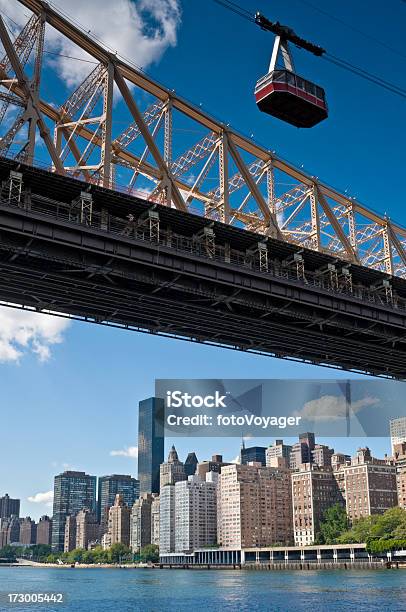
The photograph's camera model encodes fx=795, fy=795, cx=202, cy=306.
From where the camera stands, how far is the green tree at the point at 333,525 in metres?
184

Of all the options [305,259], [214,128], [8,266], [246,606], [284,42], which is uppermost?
[214,128]

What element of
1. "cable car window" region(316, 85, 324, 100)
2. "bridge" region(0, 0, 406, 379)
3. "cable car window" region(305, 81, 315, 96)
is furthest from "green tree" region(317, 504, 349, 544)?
"cable car window" region(305, 81, 315, 96)

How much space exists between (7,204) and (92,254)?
4994 mm

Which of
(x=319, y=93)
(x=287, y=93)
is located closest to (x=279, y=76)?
(x=287, y=93)

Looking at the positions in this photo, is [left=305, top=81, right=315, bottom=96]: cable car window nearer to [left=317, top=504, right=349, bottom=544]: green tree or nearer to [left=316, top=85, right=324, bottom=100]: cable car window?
[left=316, top=85, right=324, bottom=100]: cable car window

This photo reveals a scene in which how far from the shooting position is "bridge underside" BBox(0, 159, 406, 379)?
112ft

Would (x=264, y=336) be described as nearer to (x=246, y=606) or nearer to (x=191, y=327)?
(x=191, y=327)

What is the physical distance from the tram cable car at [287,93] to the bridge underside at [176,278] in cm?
770

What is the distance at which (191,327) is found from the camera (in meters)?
44.8

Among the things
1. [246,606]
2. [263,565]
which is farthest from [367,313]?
[263,565]

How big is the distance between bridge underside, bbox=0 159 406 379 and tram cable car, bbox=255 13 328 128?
25.3 feet

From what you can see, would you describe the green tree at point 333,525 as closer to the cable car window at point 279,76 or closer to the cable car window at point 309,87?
the cable car window at point 309,87

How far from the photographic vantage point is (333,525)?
18862cm

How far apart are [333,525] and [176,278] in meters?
164
